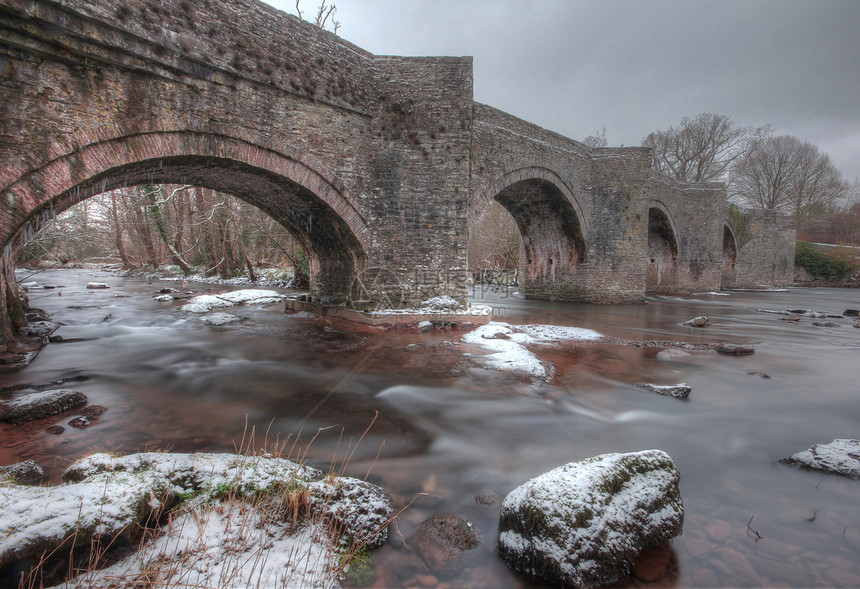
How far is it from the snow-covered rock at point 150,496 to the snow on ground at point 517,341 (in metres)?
3.51

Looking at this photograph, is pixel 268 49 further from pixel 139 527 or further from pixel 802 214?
pixel 802 214

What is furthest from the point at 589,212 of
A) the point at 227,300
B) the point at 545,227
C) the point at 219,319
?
the point at 227,300

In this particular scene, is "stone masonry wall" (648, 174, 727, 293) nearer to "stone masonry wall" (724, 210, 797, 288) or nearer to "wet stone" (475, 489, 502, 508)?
"stone masonry wall" (724, 210, 797, 288)

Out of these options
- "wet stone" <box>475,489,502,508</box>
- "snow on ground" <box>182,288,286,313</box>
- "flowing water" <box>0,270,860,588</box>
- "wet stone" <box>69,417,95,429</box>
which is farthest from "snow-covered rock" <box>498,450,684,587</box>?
"snow on ground" <box>182,288,286,313</box>

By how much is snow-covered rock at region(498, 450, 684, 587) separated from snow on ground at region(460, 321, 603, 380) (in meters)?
2.92

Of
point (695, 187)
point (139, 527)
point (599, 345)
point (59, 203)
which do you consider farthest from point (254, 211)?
point (695, 187)

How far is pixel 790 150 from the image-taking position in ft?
103

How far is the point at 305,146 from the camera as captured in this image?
7.51 m

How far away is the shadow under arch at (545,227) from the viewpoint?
13.2 meters

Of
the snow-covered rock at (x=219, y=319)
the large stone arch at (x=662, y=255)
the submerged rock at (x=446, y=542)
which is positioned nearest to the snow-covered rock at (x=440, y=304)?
the snow-covered rock at (x=219, y=319)

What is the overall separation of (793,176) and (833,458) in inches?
1513

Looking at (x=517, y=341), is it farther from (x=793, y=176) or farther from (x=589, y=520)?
(x=793, y=176)

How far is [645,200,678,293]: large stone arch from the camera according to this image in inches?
760

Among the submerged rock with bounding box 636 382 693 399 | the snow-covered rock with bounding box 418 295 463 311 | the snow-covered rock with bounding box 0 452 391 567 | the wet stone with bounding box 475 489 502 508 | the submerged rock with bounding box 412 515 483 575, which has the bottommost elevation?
the wet stone with bounding box 475 489 502 508
